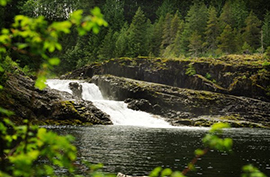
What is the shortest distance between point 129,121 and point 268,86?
33120 mm

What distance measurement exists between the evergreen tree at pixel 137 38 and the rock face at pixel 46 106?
36.7 m

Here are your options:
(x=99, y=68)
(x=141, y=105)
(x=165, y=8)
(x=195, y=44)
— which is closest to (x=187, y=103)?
(x=141, y=105)

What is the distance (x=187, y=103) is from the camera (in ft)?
186

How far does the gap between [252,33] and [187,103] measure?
50135 millimetres

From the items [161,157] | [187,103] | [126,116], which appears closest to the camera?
[161,157]

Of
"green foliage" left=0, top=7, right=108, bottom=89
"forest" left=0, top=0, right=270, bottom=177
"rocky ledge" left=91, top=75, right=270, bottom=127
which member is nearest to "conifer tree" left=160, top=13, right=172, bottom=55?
"forest" left=0, top=0, right=270, bottom=177

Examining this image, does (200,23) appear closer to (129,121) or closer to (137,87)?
(137,87)

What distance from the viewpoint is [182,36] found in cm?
9138

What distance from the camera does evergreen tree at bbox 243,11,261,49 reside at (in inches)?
3475

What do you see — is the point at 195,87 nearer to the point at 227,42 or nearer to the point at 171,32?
the point at 227,42

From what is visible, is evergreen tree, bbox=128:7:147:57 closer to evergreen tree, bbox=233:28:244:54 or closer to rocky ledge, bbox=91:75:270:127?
rocky ledge, bbox=91:75:270:127

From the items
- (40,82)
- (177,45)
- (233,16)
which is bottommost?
(40,82)

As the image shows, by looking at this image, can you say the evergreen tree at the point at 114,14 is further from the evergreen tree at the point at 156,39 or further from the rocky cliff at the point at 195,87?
the rocky cliff at the point at 195,87

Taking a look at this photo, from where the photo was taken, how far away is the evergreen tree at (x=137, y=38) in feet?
262
